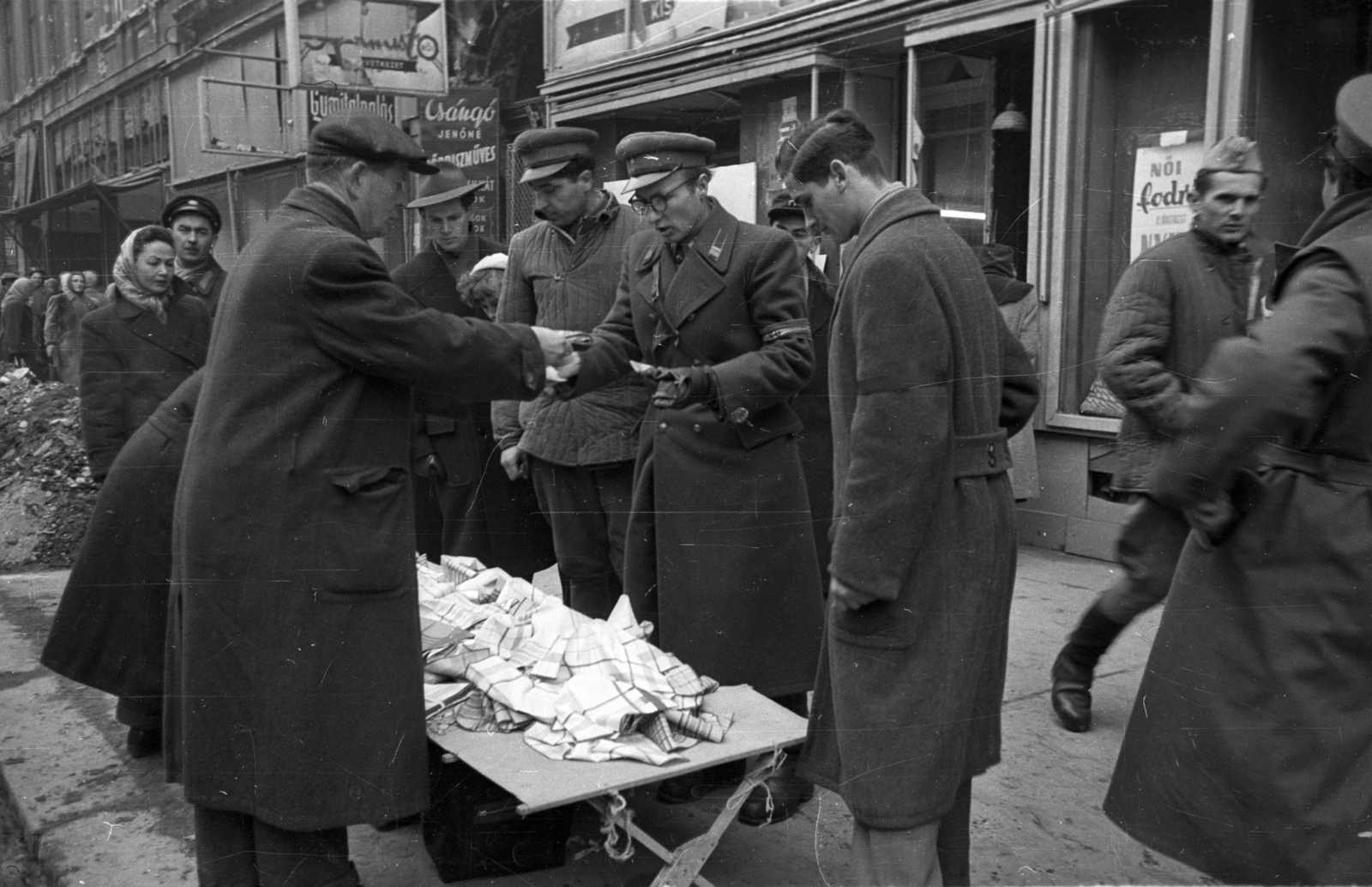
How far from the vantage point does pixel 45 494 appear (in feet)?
26.1

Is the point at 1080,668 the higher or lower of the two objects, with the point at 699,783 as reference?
higher

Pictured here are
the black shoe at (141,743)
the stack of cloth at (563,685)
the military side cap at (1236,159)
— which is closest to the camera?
the stack of cloth at (563,685)

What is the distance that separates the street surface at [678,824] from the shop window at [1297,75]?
283 cm

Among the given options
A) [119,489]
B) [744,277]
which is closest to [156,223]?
[119,489]

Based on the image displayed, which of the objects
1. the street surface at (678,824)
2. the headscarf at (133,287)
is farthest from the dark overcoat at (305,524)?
the headscarf at (133,287)

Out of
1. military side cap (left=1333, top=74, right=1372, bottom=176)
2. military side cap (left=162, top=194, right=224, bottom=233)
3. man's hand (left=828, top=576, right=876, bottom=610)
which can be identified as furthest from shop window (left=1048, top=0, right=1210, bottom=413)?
man's hand (left=828, top=576, right=876, bottom=610)

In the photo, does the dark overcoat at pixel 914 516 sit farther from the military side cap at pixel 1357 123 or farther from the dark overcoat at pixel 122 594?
the dark overcoat at pixel 122 594

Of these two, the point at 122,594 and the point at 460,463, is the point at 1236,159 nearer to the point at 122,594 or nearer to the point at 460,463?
the point at 460,463

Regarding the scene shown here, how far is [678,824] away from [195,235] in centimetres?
352

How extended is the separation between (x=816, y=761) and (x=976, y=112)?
19.1ft

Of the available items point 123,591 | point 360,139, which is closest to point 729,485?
point 360,139

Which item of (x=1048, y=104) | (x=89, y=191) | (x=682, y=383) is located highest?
(x=1048, y=104)

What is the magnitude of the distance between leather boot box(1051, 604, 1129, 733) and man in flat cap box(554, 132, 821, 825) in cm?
116

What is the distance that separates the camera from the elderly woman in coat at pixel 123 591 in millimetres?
4133
